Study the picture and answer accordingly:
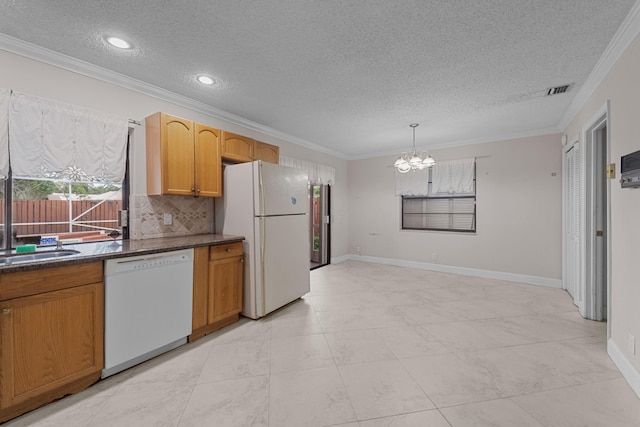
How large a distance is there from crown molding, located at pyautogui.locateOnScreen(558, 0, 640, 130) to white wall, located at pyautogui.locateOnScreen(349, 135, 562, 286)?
50.3 inches

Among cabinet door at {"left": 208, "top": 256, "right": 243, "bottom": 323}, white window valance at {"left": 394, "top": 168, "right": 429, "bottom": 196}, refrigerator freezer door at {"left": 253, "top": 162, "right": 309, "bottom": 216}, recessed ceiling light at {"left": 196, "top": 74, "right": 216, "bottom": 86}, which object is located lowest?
cabinet door at {"left": 208, "top": 256, "right": 243, "bottom": 323}

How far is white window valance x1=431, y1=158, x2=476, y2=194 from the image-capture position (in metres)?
4.70

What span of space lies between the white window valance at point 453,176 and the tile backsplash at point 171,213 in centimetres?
399

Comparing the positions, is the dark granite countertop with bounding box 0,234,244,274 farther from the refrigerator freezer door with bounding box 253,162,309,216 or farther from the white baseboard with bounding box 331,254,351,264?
the white baseboard with bounding box 331,254,351,264

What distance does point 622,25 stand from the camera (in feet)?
5.92

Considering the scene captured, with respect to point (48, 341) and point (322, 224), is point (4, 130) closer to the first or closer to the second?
point (48, 341)

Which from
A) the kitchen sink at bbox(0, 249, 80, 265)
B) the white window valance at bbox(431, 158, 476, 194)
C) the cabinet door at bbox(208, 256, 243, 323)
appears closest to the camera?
the kitchen sink at bbox(0, 249, 80, 265)

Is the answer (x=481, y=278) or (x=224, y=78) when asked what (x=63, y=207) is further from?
(x=481, y=278)

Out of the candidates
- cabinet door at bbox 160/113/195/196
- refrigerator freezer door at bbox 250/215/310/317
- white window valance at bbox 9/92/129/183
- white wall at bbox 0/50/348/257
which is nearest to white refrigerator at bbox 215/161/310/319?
refrigerator freezer door at bbox 250/215/310/317

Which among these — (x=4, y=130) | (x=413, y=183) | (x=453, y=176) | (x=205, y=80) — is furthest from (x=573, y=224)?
(x=4, y=130)

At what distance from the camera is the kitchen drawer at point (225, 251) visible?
2.61m

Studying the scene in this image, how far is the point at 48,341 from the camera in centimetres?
164

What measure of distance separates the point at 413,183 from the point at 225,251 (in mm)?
3921

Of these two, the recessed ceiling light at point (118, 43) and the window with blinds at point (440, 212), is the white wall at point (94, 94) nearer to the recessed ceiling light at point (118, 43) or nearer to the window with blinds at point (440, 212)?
the recessed ceiling light at point (118, 43)
